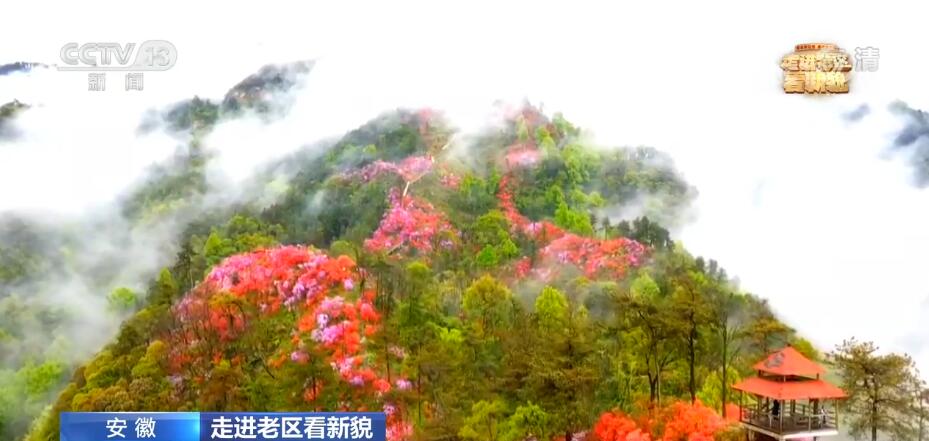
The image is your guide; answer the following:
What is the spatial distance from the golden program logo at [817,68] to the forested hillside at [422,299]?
2.77 ft

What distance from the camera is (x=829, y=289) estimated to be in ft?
14.4

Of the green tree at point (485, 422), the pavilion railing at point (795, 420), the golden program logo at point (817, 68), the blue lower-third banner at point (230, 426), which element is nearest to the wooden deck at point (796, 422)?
the pavilion railing at point (795, 420)

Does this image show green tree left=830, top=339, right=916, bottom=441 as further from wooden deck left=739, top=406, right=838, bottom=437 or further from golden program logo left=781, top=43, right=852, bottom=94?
golden program logo left=781, top=43, right=852, bottom=94

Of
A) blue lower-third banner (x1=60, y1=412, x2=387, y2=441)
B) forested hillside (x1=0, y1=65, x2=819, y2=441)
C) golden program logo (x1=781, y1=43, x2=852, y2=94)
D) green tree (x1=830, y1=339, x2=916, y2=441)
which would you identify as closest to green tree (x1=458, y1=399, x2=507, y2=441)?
forested hillside (x1=0, y1=65, x2=819, y2=441)

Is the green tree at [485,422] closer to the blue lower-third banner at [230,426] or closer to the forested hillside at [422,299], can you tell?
the forested hillside at [422,299]

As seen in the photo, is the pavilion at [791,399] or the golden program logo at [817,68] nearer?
the pavilion at [791,399]

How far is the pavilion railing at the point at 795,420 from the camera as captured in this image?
155 inches

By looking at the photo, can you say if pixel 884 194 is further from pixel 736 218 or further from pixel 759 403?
pixel 759 403

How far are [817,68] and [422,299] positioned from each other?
2541 mm

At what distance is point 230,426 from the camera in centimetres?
438

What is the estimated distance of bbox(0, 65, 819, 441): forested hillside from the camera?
14.0 ft

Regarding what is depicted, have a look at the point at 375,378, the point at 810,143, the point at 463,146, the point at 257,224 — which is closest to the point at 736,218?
the point at 810,143

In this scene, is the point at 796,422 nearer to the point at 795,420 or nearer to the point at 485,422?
the point at 795,420

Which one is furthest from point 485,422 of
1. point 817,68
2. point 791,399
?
point 817,68
